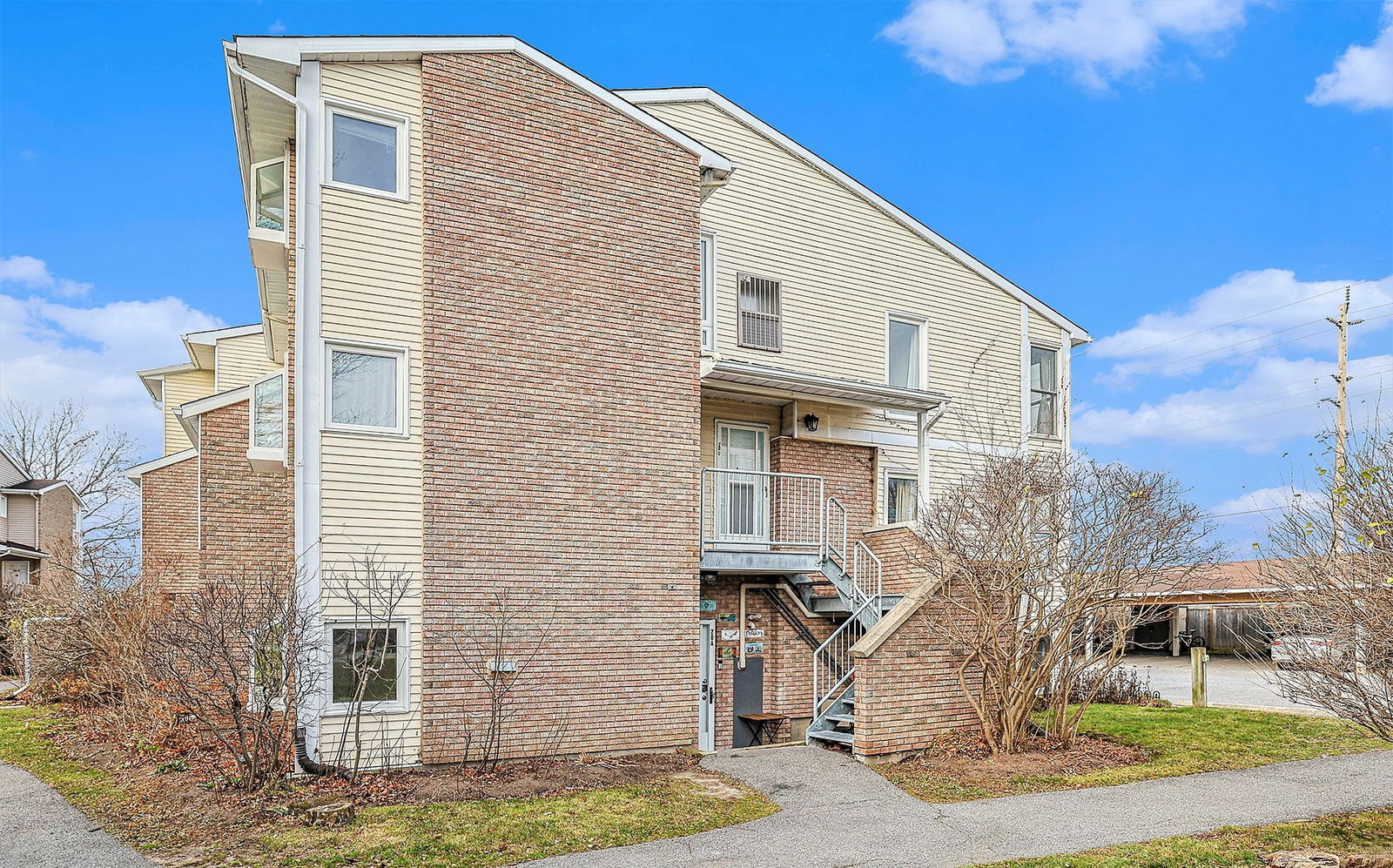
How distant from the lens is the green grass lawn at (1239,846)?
29.1ft

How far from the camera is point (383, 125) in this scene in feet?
41.0

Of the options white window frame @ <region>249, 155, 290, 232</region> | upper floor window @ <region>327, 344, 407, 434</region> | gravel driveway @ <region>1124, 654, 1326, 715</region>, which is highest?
white window frame @ <region>249, 155, 290, 232</region>

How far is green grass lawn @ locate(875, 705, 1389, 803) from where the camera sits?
11852 millimetres

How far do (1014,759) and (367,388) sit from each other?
29.7 feet

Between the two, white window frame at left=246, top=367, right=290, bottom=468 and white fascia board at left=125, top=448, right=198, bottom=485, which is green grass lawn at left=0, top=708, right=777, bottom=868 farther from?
white fascia board at left=125, top=448, right=198, bottom=485

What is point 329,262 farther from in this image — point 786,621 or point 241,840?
point 786,621

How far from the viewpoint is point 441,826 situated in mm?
9750

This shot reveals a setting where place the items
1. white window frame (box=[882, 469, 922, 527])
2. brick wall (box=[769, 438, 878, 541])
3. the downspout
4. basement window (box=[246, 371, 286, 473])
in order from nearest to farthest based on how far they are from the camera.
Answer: the downspout
basement window (box=[246, 371, 286, 473])
brick wall (box=[769, 438, 878, 541])
white window frame (box=[882, 469, 922, 527])

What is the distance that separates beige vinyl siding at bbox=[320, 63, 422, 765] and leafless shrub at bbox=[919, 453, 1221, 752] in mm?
6730

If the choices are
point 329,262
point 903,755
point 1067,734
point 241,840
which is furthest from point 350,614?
point 1067,734

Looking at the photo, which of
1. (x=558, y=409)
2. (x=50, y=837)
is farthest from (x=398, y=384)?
(x=50, y=837)

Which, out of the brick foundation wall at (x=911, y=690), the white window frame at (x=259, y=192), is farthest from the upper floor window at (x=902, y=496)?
the white window frame at (x=259, y=192)

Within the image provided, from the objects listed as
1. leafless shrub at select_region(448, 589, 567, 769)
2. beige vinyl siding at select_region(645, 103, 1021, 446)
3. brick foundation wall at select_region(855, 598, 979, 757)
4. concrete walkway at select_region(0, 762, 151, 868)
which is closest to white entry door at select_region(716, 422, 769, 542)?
beige vinyl siding at select_region(645, 103, 1021, 446)

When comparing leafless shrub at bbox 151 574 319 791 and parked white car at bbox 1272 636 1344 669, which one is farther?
leafless shrub at bbox 151 574 319 791
